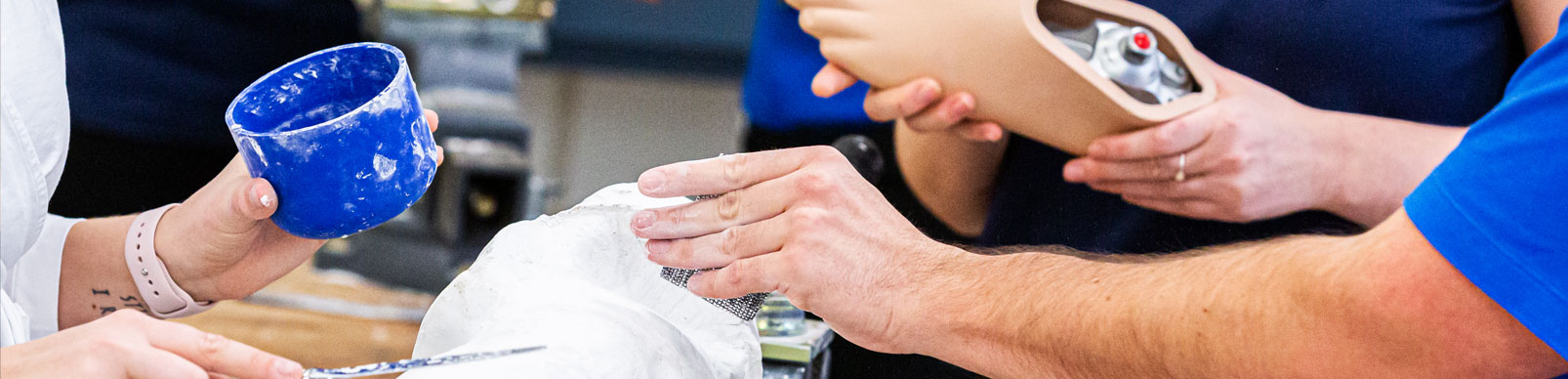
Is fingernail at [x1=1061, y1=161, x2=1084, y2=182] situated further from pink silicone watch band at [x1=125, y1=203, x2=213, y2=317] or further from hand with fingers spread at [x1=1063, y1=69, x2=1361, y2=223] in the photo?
pink silicone watch band at [x1=125, y1=203, x2=213, y2=317]

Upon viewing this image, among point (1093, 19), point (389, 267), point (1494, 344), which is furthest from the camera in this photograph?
point (389, 267)

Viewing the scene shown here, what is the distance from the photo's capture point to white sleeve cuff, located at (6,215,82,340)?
0.76 m

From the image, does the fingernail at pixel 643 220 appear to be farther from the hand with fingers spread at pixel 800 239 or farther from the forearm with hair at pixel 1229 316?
the forearm with hair at pixel 1229 316

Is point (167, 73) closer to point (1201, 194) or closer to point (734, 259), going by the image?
point (734, 259)

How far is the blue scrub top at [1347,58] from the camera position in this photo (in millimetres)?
849

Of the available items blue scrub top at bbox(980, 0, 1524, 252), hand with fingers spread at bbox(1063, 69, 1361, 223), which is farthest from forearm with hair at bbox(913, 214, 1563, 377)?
blue scrub top at bbox(980, 0, 1524, 252)

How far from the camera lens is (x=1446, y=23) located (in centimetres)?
85

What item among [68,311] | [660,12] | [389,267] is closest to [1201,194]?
[68,311]

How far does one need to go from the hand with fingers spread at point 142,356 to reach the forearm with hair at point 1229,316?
390mm

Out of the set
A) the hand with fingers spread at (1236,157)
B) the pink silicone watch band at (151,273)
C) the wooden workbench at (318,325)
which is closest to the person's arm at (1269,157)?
the hand with fingers spread at (1236,157)

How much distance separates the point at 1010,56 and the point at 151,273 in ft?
2.02

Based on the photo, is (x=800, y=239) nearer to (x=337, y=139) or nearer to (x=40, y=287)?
(x=337, y=139)

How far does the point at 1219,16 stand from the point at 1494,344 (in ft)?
1.39

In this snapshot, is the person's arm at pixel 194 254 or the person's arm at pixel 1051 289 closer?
the person's arm at pixel 1051 289
